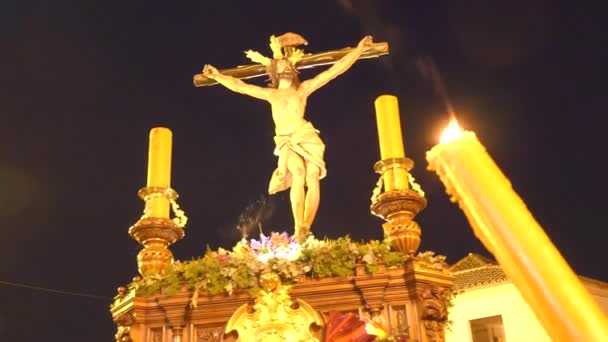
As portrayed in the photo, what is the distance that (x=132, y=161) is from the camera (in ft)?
36.0

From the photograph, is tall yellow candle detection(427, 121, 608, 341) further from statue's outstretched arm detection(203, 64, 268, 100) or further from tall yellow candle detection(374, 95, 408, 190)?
statue's outstretched arm detection(203, 64, 268, 100)

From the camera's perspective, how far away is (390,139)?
433 centimetres

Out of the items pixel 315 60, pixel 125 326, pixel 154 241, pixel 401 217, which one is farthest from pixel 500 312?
pixel 125 326

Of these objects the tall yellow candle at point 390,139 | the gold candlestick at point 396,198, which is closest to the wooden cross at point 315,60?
the tall yellow candle at point 390,139

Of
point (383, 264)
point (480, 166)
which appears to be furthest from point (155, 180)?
point (480, 166)

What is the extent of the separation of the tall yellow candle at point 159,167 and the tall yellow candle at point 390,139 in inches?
58.7

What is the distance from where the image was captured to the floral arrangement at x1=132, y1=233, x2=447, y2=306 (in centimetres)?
376

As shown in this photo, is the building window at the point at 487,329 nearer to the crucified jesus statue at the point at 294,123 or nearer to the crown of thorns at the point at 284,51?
the crucified jesus statue at the point at 294,123

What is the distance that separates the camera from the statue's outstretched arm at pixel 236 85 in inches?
200

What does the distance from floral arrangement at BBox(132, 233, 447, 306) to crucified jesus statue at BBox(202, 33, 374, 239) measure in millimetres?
308

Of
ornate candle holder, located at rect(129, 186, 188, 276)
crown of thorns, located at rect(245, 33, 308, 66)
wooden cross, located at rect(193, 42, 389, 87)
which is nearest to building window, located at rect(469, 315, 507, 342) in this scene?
wooden cross, located at rect(193, 42, 389, 87)

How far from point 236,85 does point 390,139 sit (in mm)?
1471

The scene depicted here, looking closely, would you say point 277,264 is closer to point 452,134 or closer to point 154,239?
point 154,239

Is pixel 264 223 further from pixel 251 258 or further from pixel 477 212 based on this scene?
pixel 477 212
